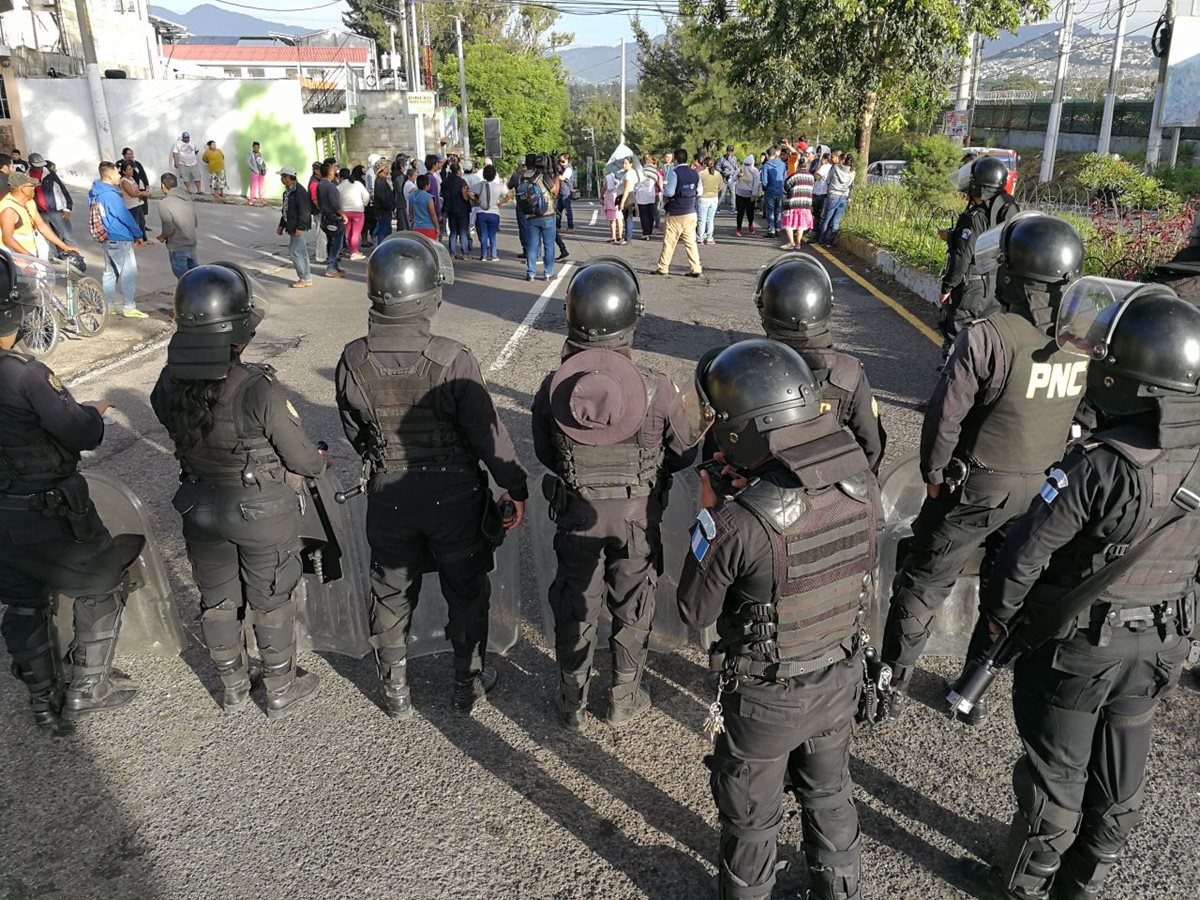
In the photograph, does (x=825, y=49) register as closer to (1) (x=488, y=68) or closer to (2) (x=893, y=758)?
(2) (x=893, y=758)

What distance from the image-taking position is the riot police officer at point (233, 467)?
3438mm

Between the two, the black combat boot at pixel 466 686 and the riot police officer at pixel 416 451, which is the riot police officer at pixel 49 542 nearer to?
the riot police officer at pixel 416 451

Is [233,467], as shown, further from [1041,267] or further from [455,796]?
[1041,267]

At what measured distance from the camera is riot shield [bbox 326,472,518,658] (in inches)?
170

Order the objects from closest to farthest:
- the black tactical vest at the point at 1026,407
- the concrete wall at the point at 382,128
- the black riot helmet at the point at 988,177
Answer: the black tactical vest at the point at 1026,407 < the black riot helmet at the point at 988,177 < the concrete wall at the point at 382,128

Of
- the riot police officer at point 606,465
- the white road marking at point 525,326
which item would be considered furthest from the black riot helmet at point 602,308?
the white road marking at point 525,326

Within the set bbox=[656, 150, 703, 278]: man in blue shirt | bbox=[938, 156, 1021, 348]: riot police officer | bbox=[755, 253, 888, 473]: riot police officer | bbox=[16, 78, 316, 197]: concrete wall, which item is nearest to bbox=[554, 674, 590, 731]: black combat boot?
bbox=[755, 253, 888, 473]: riot police officer

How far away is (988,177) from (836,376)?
4222mm

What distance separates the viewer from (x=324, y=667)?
4262mm

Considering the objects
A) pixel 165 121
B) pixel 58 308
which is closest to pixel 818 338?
pixel 58 308

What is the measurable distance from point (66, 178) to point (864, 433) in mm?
30403

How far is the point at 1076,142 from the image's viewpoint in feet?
116

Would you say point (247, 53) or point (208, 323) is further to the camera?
point (247, 53)

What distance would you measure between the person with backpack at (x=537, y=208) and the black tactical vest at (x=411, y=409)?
9.93 metres
